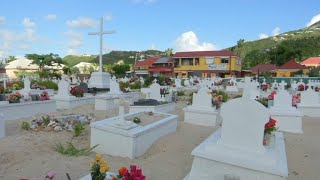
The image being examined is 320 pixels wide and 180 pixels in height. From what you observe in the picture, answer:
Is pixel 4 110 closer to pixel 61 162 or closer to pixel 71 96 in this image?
pixel 71 96

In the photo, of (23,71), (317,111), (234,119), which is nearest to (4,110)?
(234,119)

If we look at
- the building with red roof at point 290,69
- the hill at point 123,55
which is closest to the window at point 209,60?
the building with red roof at point 290,69

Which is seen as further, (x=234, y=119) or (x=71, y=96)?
(x=71, y=96)

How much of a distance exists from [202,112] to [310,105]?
4.91 metres

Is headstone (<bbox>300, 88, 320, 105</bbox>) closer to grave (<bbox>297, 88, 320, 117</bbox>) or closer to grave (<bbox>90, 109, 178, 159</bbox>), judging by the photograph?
grave (<bbox>297, 88, 320, 117</bbox>)

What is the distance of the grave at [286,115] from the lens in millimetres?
9016

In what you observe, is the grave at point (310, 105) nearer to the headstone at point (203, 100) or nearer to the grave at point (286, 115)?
the grave at point (286, 115)

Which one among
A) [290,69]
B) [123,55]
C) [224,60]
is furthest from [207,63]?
[123,55]

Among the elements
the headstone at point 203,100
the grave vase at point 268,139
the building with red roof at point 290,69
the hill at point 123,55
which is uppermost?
the hill at point 123,55

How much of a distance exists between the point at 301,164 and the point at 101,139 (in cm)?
367

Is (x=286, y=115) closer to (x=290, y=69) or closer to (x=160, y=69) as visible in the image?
(x=290, y=69)

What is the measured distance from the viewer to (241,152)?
4.07 meters

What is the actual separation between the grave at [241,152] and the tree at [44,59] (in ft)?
151

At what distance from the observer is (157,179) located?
15.6 ft
